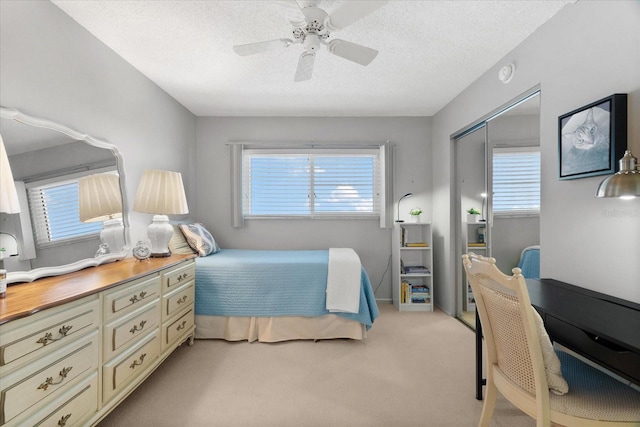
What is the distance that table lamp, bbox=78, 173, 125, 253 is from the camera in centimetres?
221

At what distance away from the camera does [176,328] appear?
2.55 meters

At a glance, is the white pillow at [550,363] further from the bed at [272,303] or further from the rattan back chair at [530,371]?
the bed at [272,303]

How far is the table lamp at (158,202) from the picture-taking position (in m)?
2.72

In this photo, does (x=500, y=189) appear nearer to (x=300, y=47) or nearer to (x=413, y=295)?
(x=413, y=295)

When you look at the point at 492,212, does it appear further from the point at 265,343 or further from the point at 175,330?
the point at 175,330

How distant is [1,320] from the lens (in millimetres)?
1139

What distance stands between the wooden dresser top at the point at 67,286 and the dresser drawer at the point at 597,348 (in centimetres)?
222

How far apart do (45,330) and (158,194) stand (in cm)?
160

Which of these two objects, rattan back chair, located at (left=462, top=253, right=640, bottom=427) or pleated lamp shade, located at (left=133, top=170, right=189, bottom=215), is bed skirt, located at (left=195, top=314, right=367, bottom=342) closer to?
pleated lamp shade, located at (left=133, top=170, right=189, bottom=215)

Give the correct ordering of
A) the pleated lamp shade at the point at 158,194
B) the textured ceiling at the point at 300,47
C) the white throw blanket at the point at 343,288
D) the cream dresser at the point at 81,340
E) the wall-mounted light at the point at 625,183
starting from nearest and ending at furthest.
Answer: the cream dresser at the point at 81,340 → the wall-mounted light at the point at 625,183 → the textured ceiling at the point at 300,47 → the pleated lamp shade at the point at 158,194 → the white throw blanket at the point at 343,288

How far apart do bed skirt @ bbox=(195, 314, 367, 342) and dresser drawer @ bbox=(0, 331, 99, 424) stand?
1.40 m

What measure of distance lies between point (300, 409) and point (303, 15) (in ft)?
7.81

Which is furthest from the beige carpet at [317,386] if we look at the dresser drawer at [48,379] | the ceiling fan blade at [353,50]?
the ceiling fan blade at [353,50]

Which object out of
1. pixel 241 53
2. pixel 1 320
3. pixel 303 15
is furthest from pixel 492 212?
pixel 1 320
